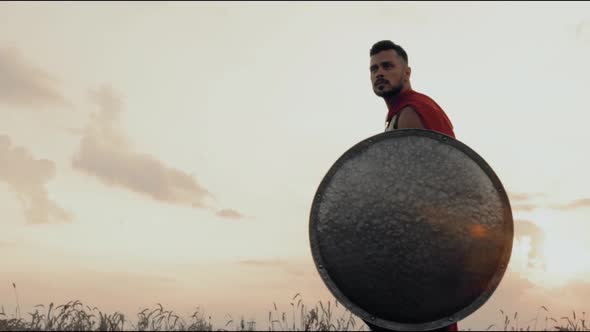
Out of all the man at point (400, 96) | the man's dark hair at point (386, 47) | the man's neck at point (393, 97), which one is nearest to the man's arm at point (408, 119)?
the man at point (400, 96)

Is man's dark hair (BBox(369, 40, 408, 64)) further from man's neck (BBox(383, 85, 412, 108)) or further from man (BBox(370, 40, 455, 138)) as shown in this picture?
man's neck (BBox(383, 85, 412, 108))

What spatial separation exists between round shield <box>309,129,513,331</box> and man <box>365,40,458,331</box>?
256mm

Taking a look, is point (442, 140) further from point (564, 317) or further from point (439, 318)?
point (564, 317)

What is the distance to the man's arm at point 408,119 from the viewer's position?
5727 mm

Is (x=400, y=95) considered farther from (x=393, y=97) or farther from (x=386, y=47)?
(x=386, y=47)

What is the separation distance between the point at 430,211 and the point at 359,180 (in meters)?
0.60

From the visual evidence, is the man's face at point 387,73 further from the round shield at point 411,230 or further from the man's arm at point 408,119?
the round shield at point 411,230

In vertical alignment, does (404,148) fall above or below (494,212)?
above

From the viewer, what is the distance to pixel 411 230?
526 cm

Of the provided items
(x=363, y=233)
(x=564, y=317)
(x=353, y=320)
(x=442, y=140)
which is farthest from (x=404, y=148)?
(x=564, y=317)

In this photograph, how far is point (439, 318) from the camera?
17.9ft

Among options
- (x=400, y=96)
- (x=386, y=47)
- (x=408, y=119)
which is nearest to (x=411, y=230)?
(x=408, y=119)

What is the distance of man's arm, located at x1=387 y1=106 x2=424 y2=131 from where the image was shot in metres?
5.73

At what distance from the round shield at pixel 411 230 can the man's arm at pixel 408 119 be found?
230 millimetres
